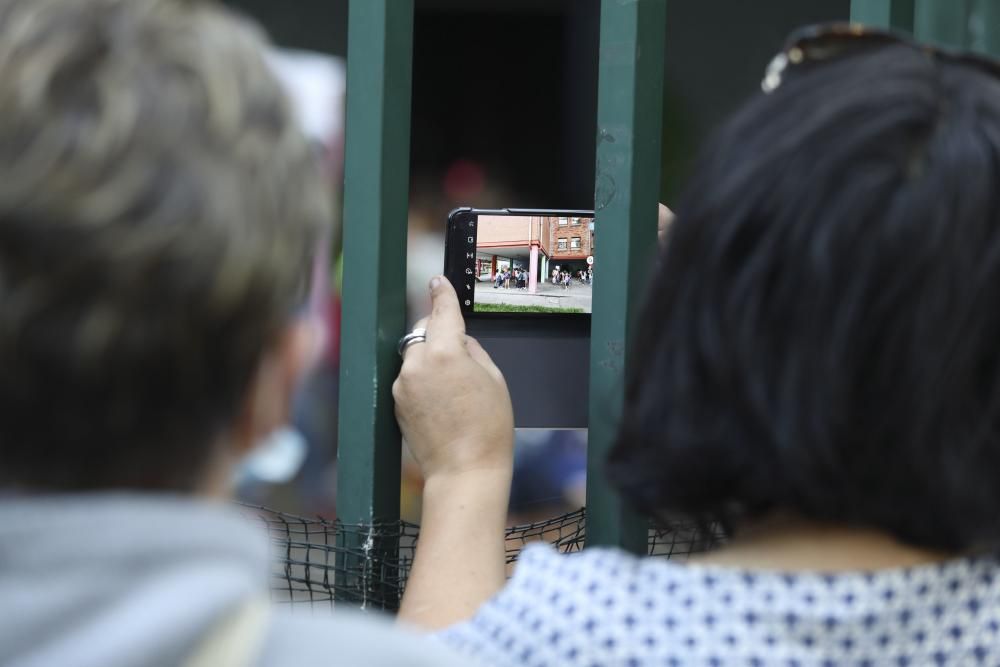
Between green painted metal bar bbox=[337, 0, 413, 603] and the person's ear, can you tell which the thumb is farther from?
the person's ear

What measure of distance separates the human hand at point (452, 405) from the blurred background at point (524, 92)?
184 centimetres

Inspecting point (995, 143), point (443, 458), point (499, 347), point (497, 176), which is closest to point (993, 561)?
point (995, 143)

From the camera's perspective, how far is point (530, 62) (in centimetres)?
296

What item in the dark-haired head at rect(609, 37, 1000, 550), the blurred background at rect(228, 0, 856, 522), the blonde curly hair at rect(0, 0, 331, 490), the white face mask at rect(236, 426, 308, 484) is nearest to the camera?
the blonde curly hair at rect(0, 0, 331, 490)

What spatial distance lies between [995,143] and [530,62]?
97.5 inches

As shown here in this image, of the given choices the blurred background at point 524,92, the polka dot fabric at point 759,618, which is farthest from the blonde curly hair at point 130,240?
the blurred background at point 524,92

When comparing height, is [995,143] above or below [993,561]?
above

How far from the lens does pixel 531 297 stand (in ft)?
3.97

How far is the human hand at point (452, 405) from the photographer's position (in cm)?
100

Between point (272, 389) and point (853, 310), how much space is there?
1.01 feet

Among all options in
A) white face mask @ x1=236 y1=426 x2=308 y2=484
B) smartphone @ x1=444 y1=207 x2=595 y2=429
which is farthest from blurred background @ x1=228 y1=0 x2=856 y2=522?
smartphone @ x1=444 y1=207 x2=595 y2=429

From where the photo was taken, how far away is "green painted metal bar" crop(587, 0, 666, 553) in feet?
3.37

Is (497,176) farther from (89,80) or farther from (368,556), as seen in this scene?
(89,80)

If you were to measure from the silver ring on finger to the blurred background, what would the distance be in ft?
5.92
